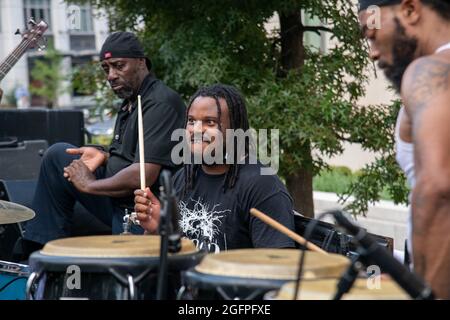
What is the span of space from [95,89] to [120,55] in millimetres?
1321

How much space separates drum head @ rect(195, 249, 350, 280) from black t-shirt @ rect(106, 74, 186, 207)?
2.58 meters

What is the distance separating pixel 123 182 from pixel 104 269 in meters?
2.34

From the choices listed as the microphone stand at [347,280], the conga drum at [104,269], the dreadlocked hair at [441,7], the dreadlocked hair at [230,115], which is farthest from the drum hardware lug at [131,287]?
the dreadlocked hair at [230,115]

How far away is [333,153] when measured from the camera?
591 centimetres

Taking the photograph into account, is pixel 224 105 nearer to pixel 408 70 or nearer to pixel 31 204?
pixel 408 70

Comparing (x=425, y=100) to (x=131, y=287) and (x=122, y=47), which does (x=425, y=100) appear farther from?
(x=122, y=47)

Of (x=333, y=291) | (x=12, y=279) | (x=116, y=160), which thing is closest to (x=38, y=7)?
(x=116, y=160)

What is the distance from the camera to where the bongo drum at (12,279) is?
4.66 m

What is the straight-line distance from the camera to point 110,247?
306 cm

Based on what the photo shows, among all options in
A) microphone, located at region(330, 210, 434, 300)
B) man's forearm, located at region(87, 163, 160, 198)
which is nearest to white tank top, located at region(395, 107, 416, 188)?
microphone, located at region(330, 210, 434, 300)

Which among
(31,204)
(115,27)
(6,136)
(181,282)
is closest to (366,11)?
(181,282)

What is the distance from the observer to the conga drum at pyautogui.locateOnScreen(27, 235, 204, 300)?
2982mm

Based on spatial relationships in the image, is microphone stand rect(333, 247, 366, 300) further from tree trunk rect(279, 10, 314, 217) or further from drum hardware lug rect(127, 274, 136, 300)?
tree trunk rect(279, 10, 314, 217)

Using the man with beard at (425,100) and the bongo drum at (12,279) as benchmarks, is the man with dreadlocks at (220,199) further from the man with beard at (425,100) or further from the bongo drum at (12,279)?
the man with beard at (425,100)
